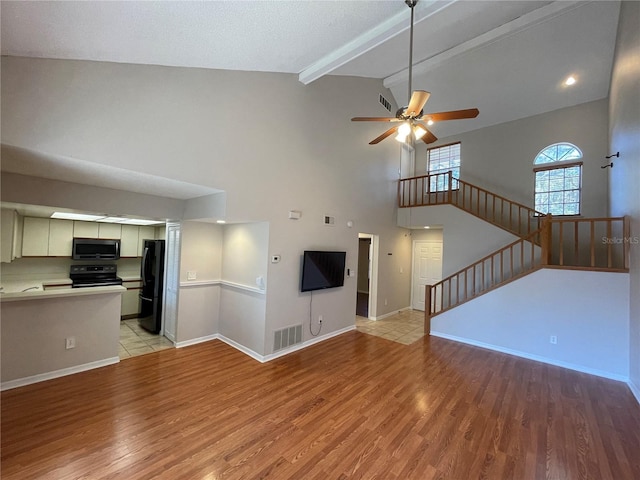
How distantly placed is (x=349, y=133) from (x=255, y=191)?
8.18 ft

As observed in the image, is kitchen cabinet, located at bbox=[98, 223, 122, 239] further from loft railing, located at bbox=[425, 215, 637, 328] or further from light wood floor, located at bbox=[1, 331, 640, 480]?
loft railing, located at bbox=[425, 215, 637, 328]

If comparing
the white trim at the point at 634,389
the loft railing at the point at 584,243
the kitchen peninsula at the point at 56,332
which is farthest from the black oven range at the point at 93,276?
the white trim at the point at 634,389

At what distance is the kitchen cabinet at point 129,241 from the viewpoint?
5438 millimetres

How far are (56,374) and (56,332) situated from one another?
1.62 ft

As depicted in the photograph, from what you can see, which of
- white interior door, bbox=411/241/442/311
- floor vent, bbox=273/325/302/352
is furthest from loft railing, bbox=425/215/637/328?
floor vent, bbox=273/325/302/352

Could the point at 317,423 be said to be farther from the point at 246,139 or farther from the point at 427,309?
the point at 427,309

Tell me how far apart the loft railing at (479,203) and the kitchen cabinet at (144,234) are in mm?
5931

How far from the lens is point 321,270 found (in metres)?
4.48

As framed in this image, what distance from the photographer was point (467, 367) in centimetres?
379

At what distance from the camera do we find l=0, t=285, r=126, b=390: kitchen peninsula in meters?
2.88

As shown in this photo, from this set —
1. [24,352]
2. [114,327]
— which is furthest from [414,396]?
[24,352]

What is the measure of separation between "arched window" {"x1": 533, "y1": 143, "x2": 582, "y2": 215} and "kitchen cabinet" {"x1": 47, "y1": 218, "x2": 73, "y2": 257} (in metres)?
9.75

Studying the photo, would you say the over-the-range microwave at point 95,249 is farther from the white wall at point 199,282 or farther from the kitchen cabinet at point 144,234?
the white wall at point 199,282

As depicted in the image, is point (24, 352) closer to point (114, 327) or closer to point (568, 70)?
point (114, 327)
